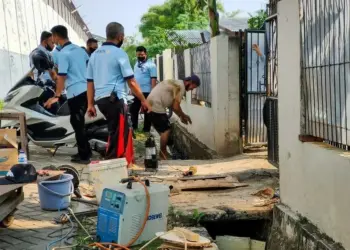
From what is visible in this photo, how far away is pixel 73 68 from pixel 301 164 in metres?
4.37

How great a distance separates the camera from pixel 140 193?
400 cm

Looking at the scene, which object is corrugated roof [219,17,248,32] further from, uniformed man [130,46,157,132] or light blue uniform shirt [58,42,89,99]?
light blue uniform shirt [58,42,89,99]

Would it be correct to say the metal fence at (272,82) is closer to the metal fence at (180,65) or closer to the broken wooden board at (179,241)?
the broken wooden board at (179,241)

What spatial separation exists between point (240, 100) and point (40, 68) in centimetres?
340

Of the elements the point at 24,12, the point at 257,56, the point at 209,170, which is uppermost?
the point at 24,12

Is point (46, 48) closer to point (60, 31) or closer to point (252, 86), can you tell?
point (60, 31)

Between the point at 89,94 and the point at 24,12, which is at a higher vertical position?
the point at 24,12

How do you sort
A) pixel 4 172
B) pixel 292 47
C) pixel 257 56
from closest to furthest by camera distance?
pixel 292 47, pixel 4 172, pixel 257 56

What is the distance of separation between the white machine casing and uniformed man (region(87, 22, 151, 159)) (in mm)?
2116

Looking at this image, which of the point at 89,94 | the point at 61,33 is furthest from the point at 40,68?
the point at 89,94

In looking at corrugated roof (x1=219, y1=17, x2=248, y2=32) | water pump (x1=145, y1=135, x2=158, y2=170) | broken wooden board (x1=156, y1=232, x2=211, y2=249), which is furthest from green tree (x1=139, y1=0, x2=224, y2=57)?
broken wooden board (x1=156, y1=232, x2=211, y2=249)

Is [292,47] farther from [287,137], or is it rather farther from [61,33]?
[61,33]

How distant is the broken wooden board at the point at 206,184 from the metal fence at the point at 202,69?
11.9 ft

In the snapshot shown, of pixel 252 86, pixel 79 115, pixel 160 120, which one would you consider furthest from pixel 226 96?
pixel 79 115
